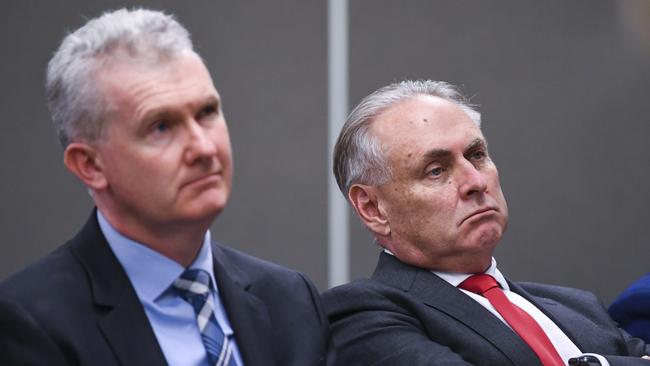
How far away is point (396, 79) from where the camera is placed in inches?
155

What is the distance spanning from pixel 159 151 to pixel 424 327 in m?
0.92

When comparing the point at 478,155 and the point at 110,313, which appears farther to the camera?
the point at 478,155

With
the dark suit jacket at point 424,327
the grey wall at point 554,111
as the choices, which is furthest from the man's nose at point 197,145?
the grey wall at point 554,111

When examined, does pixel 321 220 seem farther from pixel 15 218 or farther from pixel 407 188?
pixel 407 188

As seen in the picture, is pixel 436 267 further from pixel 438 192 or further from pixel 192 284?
pixel 192 284

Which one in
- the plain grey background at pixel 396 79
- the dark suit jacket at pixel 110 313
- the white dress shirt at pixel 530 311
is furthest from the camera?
the plain grey background at pixel 396 79

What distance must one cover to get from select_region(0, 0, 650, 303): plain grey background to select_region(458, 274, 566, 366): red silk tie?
1.43m

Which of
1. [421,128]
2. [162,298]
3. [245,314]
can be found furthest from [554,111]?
[162,298]

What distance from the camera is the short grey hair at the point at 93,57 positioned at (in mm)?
1808

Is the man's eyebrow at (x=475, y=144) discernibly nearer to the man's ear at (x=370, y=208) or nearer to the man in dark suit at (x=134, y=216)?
the man's ear at (x=370, y=208)

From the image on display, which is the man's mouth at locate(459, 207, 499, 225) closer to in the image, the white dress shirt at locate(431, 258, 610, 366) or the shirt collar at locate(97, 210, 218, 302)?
the white dress shirt at locate(431, 258, 610, 366)

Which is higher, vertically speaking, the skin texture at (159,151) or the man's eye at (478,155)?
the skin texture at (159,151)

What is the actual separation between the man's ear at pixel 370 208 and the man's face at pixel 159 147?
86 cm

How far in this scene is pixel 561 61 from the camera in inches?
163
